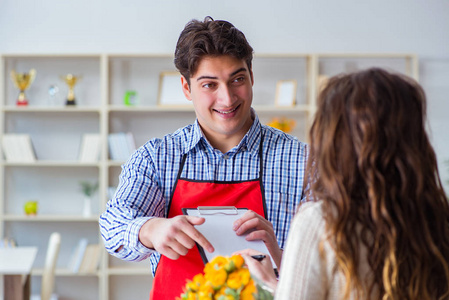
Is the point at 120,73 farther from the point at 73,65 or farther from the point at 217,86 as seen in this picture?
the point at 217,86

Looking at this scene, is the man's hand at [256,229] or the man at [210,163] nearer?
the man's hand at [256,229]

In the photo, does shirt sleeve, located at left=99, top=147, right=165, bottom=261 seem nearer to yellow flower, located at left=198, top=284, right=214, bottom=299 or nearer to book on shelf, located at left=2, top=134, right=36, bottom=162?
yellow flower, located at left=198, top=284, right=214, bottom=299

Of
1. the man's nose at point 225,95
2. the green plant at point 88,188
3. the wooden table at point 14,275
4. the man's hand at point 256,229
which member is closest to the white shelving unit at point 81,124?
the green plant at point 88,188

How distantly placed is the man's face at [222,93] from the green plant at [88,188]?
10.8ft

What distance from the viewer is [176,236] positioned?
138 cm

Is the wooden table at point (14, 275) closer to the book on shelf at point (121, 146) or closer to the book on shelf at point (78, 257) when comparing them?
the book on shelf at point (78, 257)

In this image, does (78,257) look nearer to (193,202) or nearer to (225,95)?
(193,202)

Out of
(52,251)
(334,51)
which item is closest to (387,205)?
(52,251)

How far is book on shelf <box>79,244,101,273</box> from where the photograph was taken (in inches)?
190

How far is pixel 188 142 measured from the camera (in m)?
1.82

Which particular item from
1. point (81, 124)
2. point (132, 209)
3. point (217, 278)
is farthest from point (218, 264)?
point (81, 124)

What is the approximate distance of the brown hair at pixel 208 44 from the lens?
170cm

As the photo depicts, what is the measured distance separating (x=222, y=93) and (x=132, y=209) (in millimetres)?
410

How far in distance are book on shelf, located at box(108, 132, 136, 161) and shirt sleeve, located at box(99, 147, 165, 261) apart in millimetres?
3079
